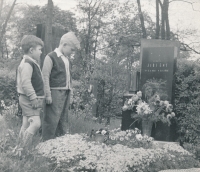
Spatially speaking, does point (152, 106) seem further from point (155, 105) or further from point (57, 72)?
point (57, 72)

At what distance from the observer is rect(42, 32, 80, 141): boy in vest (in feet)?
16.9

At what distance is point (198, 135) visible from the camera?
686 cm

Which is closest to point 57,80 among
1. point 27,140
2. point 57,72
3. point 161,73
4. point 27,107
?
point 57,72

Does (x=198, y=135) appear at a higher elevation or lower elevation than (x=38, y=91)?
lower

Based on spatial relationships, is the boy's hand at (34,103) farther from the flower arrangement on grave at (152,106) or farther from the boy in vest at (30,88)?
the flower arrangement on grave at (152,106)

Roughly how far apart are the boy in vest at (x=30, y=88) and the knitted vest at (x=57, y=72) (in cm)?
47

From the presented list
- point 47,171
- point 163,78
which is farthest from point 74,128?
point 47,171

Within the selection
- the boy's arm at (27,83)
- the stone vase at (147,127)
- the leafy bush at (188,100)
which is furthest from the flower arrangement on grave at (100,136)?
the leafy bush at (188,100)

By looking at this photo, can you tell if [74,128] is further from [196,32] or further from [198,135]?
[196,32]

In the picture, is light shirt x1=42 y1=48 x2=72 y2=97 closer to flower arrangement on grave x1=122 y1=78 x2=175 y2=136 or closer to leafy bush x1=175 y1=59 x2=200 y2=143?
flower arrangement on grave x1=122 y1=78 x2=175 y2=136

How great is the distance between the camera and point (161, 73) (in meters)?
7.52

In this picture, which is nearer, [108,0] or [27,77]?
[27,77]

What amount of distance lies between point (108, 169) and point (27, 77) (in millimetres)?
1638

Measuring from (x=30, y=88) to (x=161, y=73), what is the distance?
3935mm
